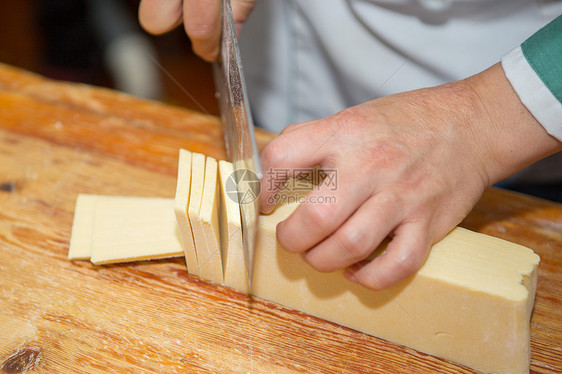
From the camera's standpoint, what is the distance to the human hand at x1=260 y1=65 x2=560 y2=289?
0.84 metres

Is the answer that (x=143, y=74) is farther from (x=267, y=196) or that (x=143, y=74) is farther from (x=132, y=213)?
(x=267, y=196)

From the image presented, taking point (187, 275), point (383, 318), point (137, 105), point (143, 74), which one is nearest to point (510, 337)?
point (383, 318)

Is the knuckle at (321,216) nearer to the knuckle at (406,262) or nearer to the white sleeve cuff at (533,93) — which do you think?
the knuckle at (406,262)

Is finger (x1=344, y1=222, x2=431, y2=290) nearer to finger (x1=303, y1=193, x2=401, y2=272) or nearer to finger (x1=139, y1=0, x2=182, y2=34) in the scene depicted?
finger (x1=303, y1=193, x2=401, y2=272)

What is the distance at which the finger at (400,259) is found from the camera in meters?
0.84

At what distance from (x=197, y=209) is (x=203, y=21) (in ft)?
1.49

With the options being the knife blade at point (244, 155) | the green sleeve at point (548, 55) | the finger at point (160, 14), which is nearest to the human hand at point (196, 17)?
the finger at point (160, 14)

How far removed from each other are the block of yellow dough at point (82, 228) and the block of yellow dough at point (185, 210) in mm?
226

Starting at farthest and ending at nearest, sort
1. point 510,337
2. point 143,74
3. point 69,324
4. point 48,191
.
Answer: point 143,74
point 48,191
point 69,324
point 510,337

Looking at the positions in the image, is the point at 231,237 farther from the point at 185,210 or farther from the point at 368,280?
the point at 368,280

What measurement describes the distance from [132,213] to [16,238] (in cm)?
28

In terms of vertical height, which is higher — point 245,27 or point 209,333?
point 245,27

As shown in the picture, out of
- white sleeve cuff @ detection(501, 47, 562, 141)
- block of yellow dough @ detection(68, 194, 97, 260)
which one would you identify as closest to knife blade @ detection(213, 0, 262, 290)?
block of yellow dough @ detection(68, 194, 97, 260)

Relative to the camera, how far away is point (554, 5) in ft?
→ 3.42
